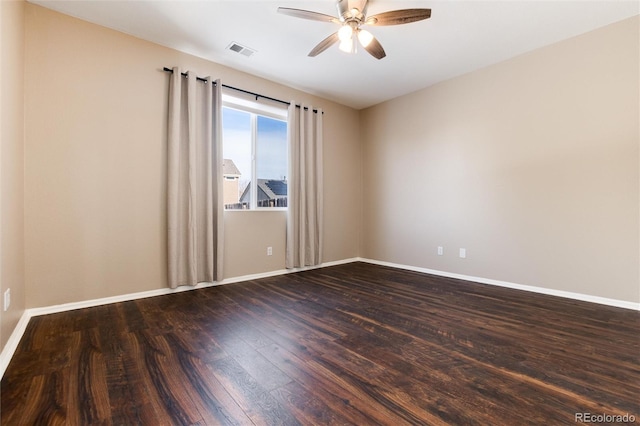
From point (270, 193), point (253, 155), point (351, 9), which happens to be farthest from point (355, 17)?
point (270, 193)

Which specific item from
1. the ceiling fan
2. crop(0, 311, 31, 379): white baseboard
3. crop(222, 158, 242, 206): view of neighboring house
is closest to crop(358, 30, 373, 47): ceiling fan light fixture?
the ceiling fan

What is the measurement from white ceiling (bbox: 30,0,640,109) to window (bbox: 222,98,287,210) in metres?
0.60

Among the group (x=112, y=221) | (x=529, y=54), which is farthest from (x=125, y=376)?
(x=529, y=54)

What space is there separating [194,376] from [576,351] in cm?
247

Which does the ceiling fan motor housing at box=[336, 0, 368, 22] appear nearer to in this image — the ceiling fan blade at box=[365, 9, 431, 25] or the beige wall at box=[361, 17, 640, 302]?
the ceiling fan blade at box=[365, 9, 431, 25]

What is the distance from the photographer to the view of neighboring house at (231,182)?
3.85 meters

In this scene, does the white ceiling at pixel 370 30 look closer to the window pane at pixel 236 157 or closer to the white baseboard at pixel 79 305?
the window pane at pixel 236 157

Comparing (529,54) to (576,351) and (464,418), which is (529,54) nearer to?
(576,351)

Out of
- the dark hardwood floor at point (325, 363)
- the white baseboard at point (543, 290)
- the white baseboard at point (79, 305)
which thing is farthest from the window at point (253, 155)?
the white baseboard at point (543, 290)

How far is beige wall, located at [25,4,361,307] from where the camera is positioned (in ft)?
8.35

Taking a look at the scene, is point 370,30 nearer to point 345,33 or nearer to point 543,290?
point 345,33

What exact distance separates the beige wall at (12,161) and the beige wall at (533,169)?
4520mm

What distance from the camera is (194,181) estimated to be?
3.31 metres

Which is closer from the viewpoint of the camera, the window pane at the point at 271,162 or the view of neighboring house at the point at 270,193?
the view of neighboring house at the point at 270,193
